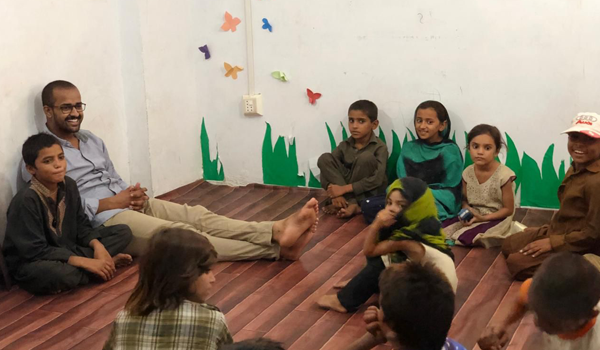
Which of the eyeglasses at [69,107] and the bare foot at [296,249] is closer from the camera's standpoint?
the bare foot at [296,249]

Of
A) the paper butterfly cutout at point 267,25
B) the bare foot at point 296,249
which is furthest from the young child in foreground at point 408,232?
the paper butterfly cutout at point 267,25

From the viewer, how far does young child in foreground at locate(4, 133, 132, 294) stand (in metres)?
3.00

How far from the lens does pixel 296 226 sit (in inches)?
125

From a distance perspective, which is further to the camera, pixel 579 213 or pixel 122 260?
pixel 122 260

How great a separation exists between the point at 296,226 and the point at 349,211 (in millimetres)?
824

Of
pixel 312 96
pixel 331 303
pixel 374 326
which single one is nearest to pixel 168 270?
pixel 374 326

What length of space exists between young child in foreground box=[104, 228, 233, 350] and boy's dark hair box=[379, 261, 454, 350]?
51 cm

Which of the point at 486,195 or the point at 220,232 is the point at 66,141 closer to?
the point at 220,232

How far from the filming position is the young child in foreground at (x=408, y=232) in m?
2.52

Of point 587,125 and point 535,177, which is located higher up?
point 587,125

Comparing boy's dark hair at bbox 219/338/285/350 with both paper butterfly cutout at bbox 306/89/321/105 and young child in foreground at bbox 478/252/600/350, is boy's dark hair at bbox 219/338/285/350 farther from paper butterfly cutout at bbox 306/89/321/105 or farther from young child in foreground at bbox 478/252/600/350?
paper butterfly cutout at bbox 306/89/321/105

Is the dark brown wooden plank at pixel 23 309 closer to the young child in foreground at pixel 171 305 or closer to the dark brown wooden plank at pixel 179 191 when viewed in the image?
the young child in foreground at pixel 171 305

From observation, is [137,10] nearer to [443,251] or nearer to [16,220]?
[16,220]

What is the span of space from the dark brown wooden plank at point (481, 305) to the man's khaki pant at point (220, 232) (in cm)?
98
